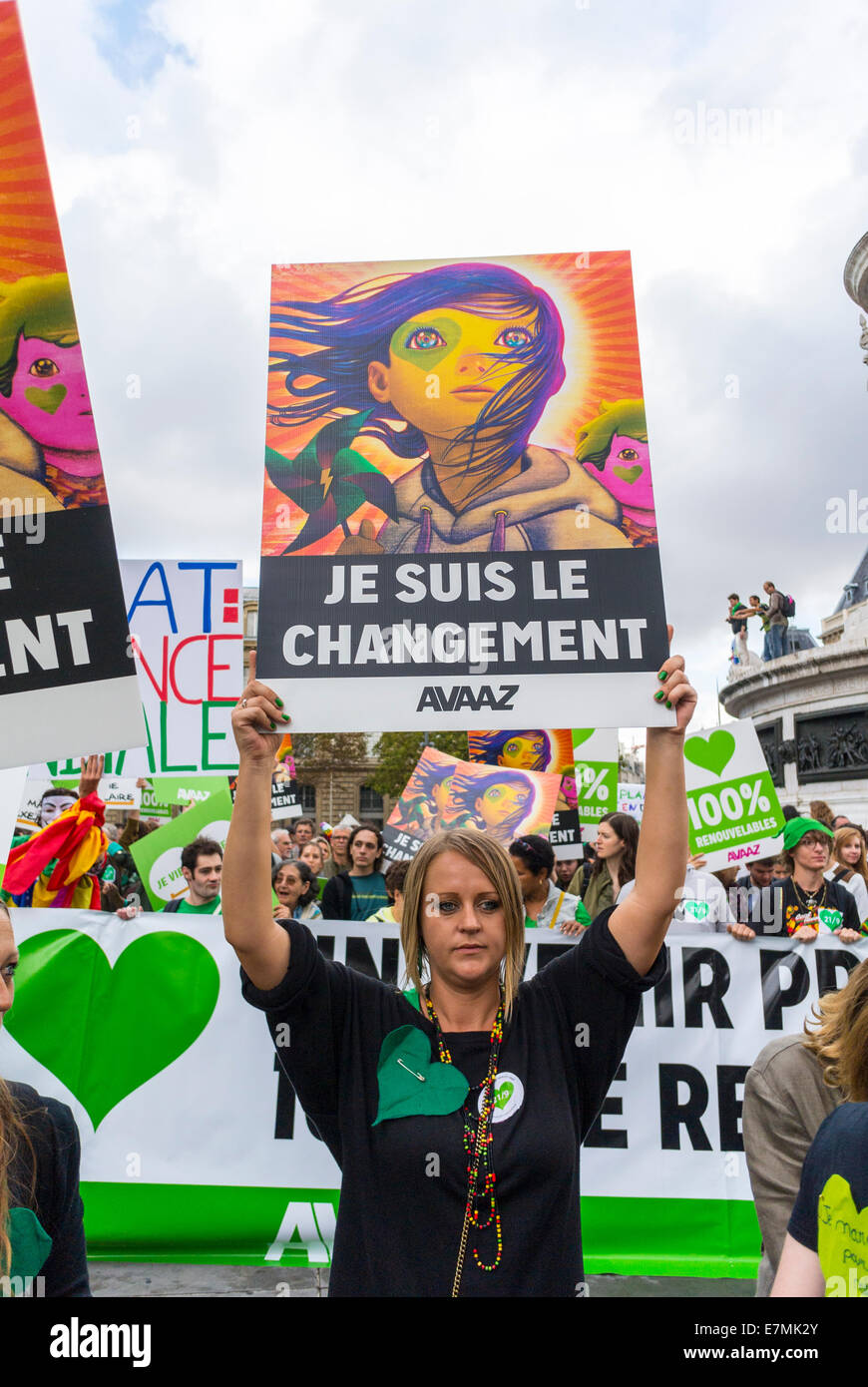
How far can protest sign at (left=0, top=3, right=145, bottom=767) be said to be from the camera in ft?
7.88


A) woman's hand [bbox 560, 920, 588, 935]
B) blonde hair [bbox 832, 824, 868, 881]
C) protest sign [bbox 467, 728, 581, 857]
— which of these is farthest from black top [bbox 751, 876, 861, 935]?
protest sign [bbox 467, 728, 581, 857]

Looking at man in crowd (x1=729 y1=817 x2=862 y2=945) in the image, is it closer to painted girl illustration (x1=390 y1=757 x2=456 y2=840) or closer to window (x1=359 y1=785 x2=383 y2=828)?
painted girl illustration (x1=390 y1=757 x2=456 y2=840)

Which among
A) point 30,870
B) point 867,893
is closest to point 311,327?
point 30,870

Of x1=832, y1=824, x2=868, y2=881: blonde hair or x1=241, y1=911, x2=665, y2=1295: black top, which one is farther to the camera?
x1=832, y1=824, x2=868, y2=881: blonde hair

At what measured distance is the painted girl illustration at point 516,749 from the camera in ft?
47.1

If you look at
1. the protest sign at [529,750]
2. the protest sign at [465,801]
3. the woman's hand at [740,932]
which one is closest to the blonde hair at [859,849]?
the protest sign at [465,801]

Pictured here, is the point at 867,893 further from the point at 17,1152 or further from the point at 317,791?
the point at 317,791

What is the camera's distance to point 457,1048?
2096mm

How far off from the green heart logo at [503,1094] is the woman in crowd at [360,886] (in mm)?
5585

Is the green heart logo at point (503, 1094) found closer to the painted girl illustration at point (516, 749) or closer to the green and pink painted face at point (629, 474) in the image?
the green and pink painted face at point (629, 474)

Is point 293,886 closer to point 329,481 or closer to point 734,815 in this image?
point 734,815

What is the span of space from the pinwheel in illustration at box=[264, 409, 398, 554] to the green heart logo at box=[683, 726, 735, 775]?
5.49m

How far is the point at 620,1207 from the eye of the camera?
460 cm
